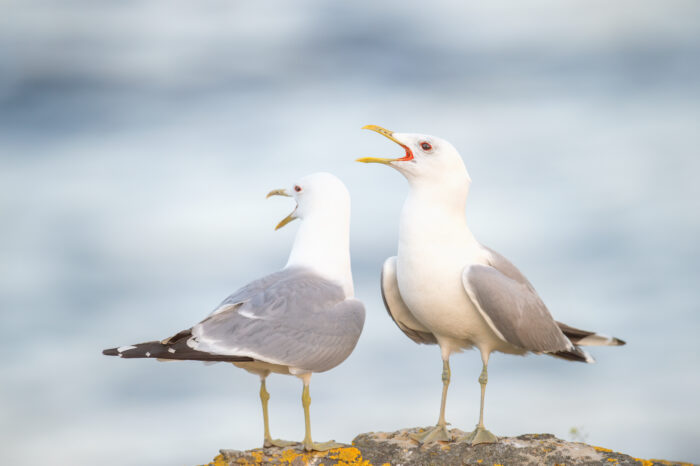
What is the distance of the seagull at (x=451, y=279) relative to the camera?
31.0 feet

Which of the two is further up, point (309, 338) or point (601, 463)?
point (309, 338)

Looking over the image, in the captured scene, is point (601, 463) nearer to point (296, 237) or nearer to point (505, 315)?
point (505, 315)

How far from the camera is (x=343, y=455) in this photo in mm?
9086

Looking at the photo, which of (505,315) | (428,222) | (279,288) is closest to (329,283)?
(279,288)

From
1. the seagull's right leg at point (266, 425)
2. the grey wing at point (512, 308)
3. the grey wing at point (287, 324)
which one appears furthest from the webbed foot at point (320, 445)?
the grey wing at point (512, 308)

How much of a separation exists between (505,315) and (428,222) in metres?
1.24

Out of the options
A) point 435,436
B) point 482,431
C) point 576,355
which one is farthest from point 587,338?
point 435,436

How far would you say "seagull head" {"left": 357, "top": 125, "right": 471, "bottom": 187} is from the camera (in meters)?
9.64

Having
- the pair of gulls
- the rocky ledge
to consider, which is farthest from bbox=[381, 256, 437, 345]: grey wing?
the rocky ledge

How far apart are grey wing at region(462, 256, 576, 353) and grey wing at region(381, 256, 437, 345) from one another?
1083mm

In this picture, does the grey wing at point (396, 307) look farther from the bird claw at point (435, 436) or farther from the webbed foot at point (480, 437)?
the webbed foot at point (480, 437)

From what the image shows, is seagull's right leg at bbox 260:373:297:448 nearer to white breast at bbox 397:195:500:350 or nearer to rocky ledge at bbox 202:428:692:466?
rocky ledge at bbox 202:428:692:466

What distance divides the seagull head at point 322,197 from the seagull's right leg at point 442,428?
1917mm

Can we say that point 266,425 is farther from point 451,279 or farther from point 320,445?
point 451,279
